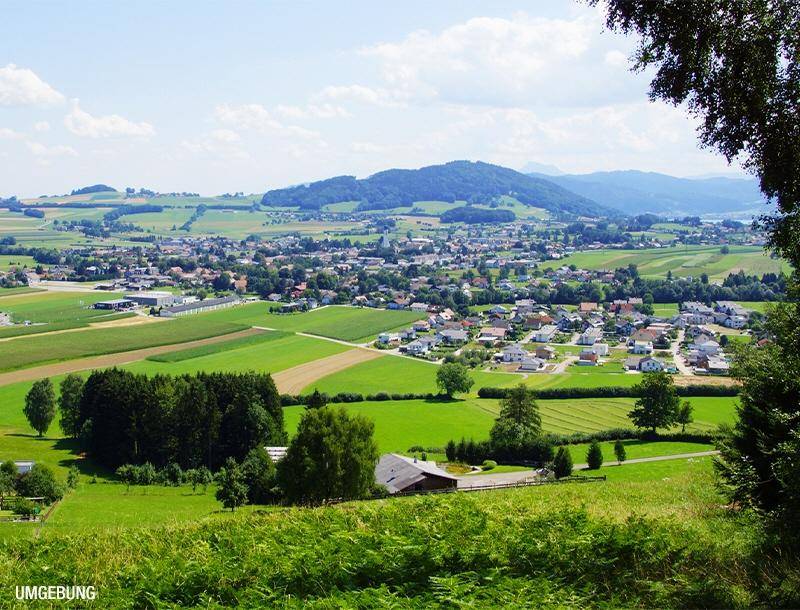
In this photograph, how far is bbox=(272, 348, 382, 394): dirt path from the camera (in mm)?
52094

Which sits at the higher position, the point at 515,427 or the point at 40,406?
the point at 40,406

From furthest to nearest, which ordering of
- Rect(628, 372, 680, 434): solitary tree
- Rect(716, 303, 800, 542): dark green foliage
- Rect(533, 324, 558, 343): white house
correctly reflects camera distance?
Rect(533, 324, 558, 343): white house
Rect(628, 372, 680, 434): solitary tree
Rect(716, 303, 800, 542): dark green foliage

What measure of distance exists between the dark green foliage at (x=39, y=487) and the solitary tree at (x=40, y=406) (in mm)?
13692

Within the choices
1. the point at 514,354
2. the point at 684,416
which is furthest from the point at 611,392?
the point at 514,354

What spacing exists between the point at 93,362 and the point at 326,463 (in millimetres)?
42530

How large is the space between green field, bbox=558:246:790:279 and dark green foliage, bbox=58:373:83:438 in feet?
332

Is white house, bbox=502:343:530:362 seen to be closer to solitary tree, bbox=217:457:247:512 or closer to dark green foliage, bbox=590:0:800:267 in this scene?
solitary tree, bbox=217:457:247:512

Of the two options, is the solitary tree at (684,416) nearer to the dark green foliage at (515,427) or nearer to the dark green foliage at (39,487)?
the dark green foliage at (515,427)

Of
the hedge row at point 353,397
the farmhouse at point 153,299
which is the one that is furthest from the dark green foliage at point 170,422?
the farmhouse at point 153,299

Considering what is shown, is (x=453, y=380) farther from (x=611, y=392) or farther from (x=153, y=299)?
(x=153, y=299)

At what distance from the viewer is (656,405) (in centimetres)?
3800

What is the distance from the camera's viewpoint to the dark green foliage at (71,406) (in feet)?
125

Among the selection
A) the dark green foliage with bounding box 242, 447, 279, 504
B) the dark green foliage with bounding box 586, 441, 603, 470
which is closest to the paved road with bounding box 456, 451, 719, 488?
the dark green foliage with bounding box 586, 441, 603, 470

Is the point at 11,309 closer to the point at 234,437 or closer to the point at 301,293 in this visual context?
the point at 301,293
